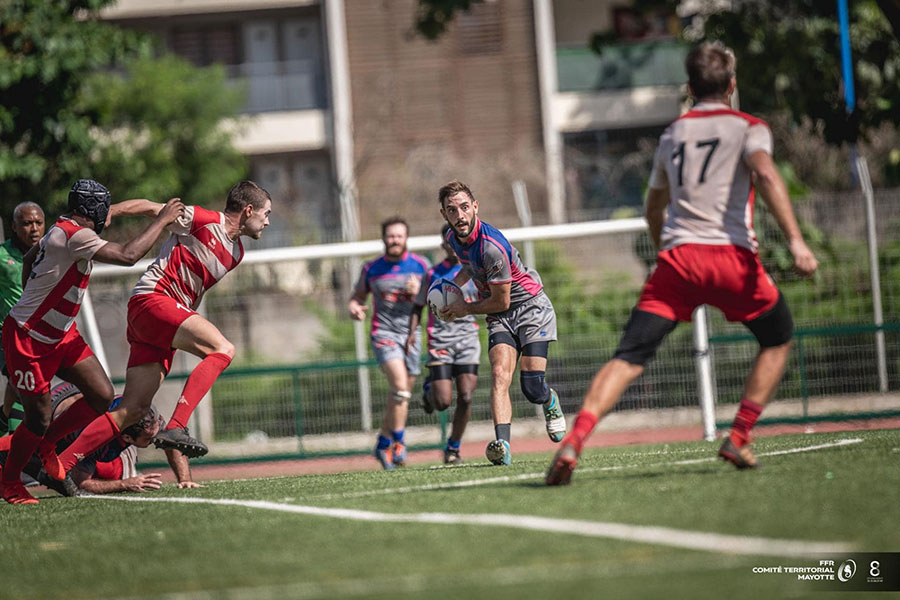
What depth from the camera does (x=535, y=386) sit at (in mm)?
8914

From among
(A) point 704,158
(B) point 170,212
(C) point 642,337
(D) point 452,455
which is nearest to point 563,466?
(C) point 642,337

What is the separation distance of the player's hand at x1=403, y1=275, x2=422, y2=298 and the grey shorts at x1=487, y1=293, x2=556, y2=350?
3.00 meters

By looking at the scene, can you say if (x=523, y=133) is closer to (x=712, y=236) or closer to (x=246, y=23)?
(x=246, y=23)

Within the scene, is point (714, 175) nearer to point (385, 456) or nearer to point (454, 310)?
point (454, 310)

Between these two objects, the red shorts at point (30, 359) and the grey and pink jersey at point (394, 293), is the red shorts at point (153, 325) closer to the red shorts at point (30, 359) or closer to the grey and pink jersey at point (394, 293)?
the red shorts at point (30, 359)

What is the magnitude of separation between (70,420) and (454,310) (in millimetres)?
2740

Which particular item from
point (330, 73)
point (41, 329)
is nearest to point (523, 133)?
point (330, 73)

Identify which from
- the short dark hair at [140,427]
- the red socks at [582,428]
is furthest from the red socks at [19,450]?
the red socks at [582,428]

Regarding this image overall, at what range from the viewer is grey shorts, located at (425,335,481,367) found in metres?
11.5

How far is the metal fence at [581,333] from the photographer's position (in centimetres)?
1440

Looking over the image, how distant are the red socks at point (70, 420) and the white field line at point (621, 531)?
240 cm

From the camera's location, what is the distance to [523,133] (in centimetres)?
2914

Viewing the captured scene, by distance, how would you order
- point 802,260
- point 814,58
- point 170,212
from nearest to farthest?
1. point 802,260
2. point 170,212
3. point 814,58

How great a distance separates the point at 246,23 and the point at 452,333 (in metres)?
20.9
